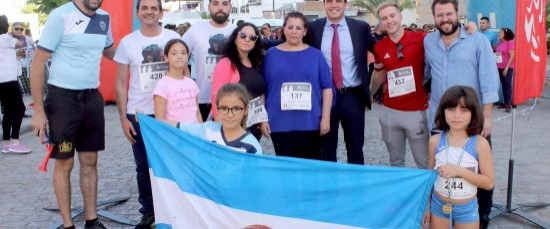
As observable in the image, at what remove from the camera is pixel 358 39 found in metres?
5.06

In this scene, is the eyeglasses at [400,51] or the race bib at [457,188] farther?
the eyeglasses at [400,51]

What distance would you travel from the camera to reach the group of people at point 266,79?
4547mm

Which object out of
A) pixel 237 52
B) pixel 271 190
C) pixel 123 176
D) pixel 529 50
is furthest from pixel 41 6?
pixel 271 190

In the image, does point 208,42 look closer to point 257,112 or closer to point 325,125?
point 257,112

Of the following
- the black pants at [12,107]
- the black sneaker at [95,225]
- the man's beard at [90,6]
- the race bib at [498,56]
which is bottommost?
the black sneaker at [95,225]

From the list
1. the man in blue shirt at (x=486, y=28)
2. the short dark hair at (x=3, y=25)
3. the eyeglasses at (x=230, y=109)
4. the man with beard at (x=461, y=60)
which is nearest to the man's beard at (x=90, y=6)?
the eyeglasses at (x=230, y=109)

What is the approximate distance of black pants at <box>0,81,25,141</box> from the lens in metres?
8.95

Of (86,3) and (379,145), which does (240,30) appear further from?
(379,145)

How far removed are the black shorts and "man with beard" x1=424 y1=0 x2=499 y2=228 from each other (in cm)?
262

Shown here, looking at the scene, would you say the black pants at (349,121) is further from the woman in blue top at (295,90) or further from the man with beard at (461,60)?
the man with beard at (461,60)

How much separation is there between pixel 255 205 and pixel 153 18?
6.31 ft

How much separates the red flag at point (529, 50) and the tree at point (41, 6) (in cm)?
5431

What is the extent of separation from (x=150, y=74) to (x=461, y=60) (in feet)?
7.54

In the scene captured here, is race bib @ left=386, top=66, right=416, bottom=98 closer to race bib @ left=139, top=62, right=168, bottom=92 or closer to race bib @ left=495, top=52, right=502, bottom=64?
race bib @ left=139, top=62, right=168, bottom=92
